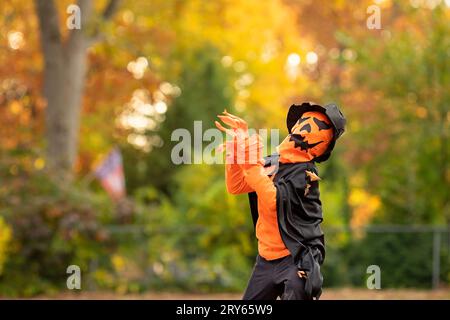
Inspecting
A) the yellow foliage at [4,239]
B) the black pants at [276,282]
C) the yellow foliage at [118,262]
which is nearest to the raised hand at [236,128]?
the black pants at [276,282]

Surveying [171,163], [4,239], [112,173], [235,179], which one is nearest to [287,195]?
[235,179]

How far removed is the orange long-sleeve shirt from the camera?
5.74 metres

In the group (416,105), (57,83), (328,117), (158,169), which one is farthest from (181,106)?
(328,117)

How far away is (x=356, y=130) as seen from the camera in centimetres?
1728

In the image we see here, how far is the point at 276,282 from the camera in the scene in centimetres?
581

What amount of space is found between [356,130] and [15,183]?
688cm

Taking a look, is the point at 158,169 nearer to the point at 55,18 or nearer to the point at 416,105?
the point at 55,18

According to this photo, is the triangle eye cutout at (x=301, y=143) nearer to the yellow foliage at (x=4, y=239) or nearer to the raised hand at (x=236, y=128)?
the raised hand at (x=236, y=128)

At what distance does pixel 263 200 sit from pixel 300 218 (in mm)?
311

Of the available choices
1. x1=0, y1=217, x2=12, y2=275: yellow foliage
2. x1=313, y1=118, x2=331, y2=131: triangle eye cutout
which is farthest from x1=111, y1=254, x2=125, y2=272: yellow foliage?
x1=313, y1=118, x2=331, y2=131: triangle eye cutout

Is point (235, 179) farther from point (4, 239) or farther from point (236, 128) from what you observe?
point (4, 239)

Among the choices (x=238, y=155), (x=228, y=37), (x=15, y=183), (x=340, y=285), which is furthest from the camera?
(x=228, y=37)

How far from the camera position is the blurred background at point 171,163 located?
46.2ft

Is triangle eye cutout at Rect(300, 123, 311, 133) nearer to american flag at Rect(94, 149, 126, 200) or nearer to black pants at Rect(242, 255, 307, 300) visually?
black pants at Rect(242, 255, 307, 300)
